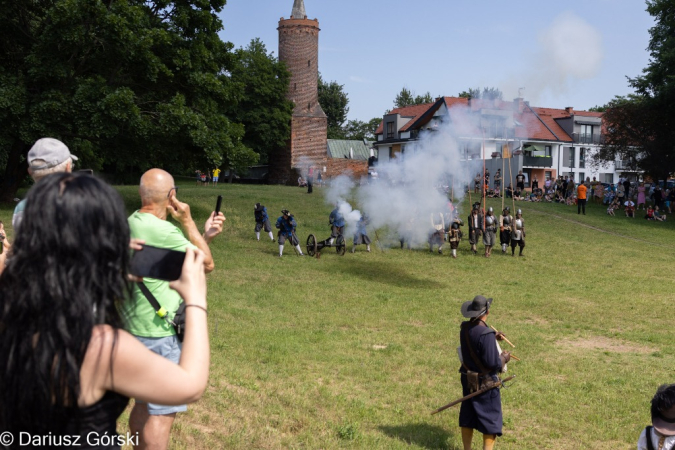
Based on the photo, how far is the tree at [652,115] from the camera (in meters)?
36.0

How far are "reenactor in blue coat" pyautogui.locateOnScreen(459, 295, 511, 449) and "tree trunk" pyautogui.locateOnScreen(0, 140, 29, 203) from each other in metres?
25.2

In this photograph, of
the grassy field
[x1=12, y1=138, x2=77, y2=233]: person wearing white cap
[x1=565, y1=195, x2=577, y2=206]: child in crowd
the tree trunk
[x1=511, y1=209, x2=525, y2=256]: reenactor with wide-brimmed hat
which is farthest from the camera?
[x1=565, y1=195, x2=577, y2=206]: child in crowd

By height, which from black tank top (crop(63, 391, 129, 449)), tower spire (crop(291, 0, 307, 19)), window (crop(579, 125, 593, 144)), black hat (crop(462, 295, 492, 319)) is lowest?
black hat (crop(462, 295, 492, 319))

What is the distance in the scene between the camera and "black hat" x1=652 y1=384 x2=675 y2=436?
4.60 metres

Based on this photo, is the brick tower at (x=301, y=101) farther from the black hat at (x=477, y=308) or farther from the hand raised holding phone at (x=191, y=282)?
the hand raised holding phone at (x=191, y=282)

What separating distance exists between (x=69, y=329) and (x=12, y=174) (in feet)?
97.1

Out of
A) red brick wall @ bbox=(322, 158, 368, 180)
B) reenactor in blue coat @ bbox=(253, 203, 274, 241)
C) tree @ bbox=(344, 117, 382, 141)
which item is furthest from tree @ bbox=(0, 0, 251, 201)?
tree @ bbox=(344, 117, 382, 141)

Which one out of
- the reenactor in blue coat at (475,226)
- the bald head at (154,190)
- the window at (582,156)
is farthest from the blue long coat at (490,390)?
the window at (582,156)

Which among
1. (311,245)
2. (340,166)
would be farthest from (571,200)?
(311,245)

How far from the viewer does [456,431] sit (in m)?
8.06

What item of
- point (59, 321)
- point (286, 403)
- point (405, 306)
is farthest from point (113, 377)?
point (405, 306)

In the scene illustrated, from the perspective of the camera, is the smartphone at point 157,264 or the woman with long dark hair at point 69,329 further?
the smartphone at point 157,264

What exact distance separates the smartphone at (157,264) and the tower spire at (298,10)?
188 feet

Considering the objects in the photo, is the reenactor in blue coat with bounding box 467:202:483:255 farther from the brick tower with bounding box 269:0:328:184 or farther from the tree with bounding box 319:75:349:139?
A: the tree with bounding box 319:75:349:139
